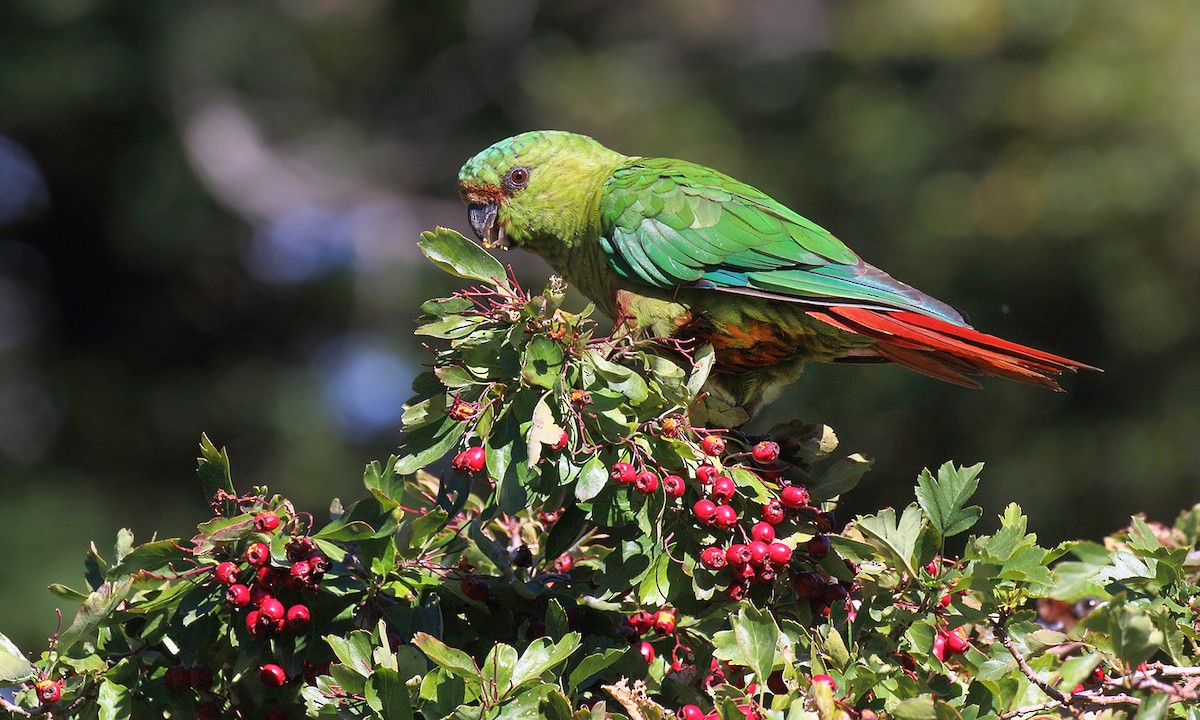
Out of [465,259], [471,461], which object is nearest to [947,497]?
[471,461]

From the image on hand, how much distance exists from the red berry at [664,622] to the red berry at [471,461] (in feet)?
1.40

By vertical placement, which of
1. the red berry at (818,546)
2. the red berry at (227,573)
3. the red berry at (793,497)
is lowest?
the red berry at (818,546)

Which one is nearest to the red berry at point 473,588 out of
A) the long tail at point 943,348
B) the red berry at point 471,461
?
the red berry at point 471,461

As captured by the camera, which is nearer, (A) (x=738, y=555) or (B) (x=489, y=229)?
(A) (x=738, y=555)

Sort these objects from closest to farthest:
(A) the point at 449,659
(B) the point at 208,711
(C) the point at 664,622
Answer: (A) the point at 449,659 → (B) the point at 208,711 → (C) the point at 664,622

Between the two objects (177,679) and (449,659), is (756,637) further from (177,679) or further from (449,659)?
(177,679)

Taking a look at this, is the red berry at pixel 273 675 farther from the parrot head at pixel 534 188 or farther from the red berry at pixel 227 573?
the parrot head at pixel 534 188

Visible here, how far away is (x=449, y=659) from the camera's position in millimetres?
1612

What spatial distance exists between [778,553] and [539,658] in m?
0.43

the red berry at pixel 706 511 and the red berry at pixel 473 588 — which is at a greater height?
the red berry at pixel 706 511

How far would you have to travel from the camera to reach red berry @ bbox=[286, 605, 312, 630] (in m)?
1.84

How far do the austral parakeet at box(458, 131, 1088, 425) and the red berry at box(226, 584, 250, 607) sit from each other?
977 mm

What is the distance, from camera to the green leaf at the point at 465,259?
191 centimetres

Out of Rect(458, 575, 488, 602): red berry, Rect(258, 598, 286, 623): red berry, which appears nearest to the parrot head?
Rect(458, 575, 488, 602): red berry
